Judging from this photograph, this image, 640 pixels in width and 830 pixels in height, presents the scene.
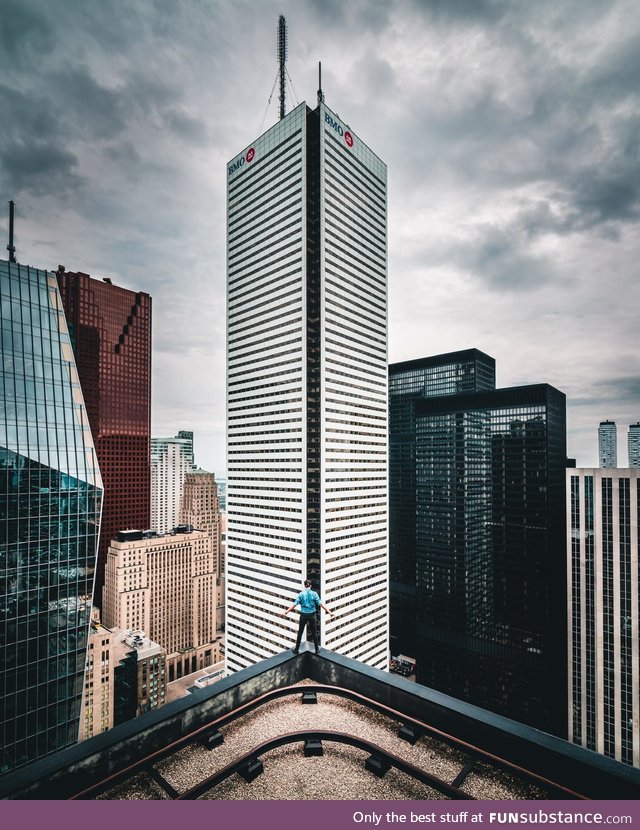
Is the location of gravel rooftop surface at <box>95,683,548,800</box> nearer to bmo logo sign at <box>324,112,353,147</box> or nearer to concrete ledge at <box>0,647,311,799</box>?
concrete ledge at <box>0,647,311,799</box>

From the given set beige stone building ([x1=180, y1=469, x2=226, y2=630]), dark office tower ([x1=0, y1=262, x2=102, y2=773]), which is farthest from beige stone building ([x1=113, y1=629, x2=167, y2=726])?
beige stone building ([x1=180, y1=469, x2=226, y2=630])

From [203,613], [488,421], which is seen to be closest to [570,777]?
[488,421]

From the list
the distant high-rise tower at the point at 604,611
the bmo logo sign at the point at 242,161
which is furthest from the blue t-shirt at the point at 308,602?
the bmo logo sign at the point at 242,161

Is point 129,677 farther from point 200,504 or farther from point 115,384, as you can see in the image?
point 115,384

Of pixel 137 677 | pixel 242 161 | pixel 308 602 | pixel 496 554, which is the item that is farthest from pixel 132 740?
pixel 242 161

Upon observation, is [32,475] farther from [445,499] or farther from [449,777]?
[445,499]

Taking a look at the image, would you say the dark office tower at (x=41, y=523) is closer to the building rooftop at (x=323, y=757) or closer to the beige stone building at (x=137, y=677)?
the building rooftop at (x=323, y=757)
